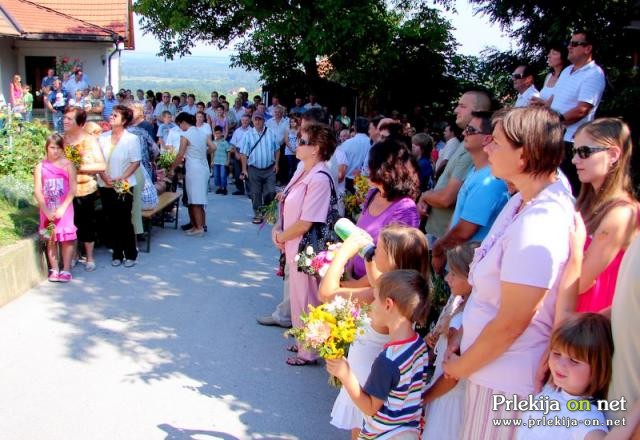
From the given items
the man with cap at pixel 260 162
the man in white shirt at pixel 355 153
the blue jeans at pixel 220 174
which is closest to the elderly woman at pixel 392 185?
the man in white shirt at pixel 355 153

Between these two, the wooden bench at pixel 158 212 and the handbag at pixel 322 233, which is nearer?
the handbag at pixel 322 233

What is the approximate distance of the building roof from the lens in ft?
74.7

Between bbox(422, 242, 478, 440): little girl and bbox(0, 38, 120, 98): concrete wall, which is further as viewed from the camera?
bbox(0, 38, 120, 98): concrete wall

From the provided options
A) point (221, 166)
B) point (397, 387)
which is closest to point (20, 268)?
point (397, 387)

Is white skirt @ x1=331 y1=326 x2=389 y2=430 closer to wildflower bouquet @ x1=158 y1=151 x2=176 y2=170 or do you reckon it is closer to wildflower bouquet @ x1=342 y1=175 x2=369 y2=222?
wildflower bouquet @ x1=342 y1=175 x2=369 y2=222

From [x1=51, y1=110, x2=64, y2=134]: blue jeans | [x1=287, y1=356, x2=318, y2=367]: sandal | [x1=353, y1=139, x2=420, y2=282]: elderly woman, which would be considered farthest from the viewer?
[x1=51, y1=110, x2=64, y2=134]: blue jeans

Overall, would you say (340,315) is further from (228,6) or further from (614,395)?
(228,6)

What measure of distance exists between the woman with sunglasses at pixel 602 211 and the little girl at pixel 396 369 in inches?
28.6

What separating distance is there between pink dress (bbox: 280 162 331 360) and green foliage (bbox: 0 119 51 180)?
572 cm

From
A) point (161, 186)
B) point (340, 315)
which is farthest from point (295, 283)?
point (161, 186)

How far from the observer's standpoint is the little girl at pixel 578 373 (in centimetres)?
234

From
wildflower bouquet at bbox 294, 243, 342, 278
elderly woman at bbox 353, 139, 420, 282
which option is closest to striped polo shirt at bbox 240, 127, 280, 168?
wildflower bouquet at bbox 294, 243, 342, 278

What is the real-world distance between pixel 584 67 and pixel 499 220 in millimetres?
3789

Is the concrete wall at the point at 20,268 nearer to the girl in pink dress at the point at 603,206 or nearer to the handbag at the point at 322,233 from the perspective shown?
the handbag at the point at 322,233
